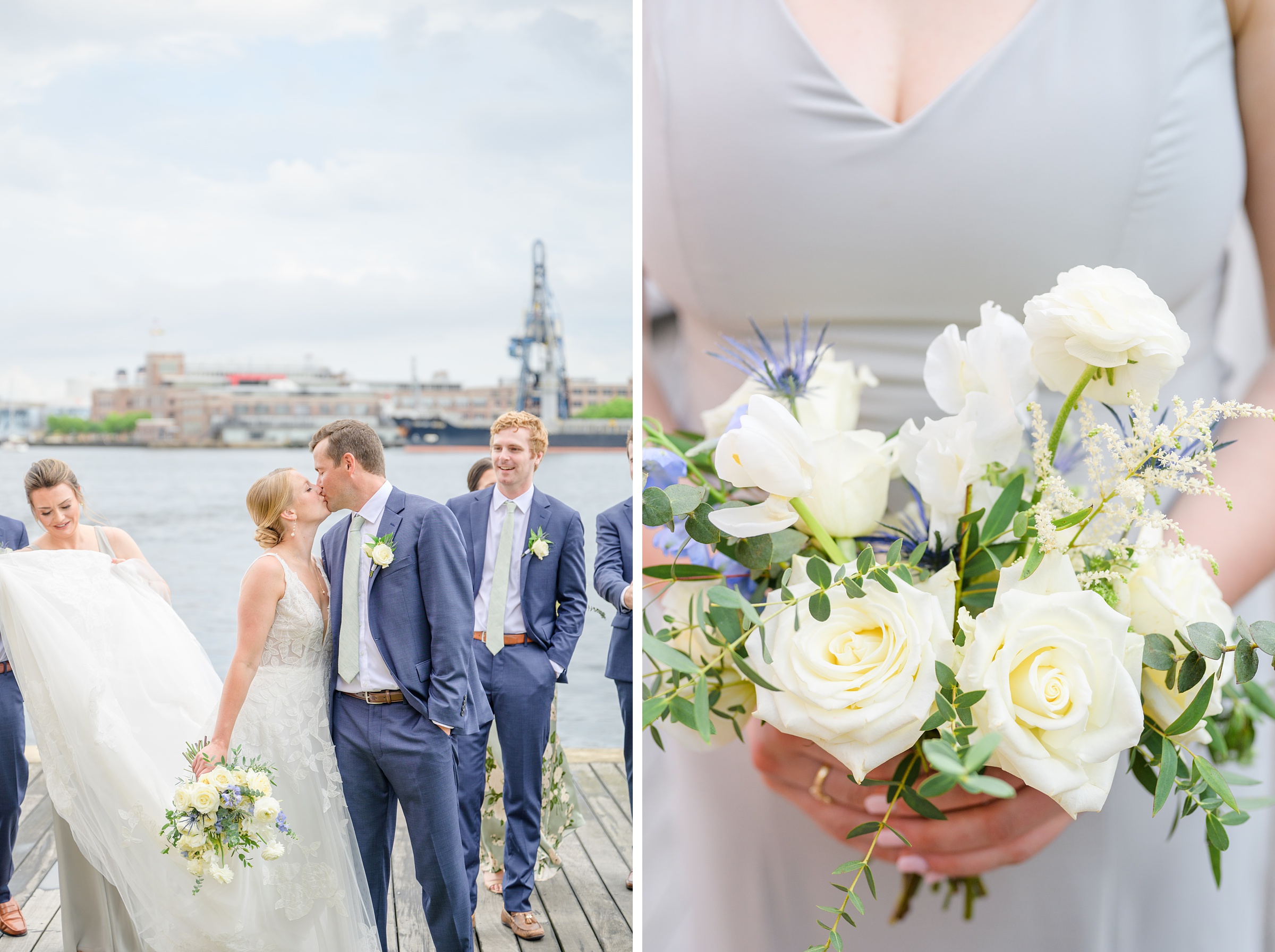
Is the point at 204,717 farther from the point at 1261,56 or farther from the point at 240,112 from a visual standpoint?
the point at 1261,56

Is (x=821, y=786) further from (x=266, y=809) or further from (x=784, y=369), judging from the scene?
(x=266, y=809)

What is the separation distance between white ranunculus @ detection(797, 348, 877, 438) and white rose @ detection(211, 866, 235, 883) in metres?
1.05

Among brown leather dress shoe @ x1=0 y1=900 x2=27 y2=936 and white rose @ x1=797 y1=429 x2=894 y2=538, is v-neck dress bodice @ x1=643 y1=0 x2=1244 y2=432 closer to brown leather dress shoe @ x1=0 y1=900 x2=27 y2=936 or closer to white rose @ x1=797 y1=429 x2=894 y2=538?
white rose @ x1=797 y1=429 x2=894 y2=538

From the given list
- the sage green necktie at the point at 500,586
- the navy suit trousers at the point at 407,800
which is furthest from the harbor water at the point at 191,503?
the navy suit trousers at the point at 407,800

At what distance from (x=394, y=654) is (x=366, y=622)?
0.06 m

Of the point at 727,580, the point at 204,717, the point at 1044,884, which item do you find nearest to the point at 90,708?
the point at 204,717

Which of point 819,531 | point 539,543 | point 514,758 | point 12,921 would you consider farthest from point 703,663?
point 12,921

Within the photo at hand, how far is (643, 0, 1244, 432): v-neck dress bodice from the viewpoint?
0.82m

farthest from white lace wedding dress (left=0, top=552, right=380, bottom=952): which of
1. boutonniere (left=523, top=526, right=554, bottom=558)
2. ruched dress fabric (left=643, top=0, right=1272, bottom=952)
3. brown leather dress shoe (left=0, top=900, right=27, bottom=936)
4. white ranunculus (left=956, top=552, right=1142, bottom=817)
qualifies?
white ranunculus (left=956, top=552, right=1142, bottom=817)

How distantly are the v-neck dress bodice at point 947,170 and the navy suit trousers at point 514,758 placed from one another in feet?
2.56

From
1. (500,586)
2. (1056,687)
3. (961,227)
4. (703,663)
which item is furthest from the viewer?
(500,586)

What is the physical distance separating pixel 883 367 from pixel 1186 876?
1.78ft

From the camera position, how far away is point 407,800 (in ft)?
4.52

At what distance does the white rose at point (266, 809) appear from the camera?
4.16ft
